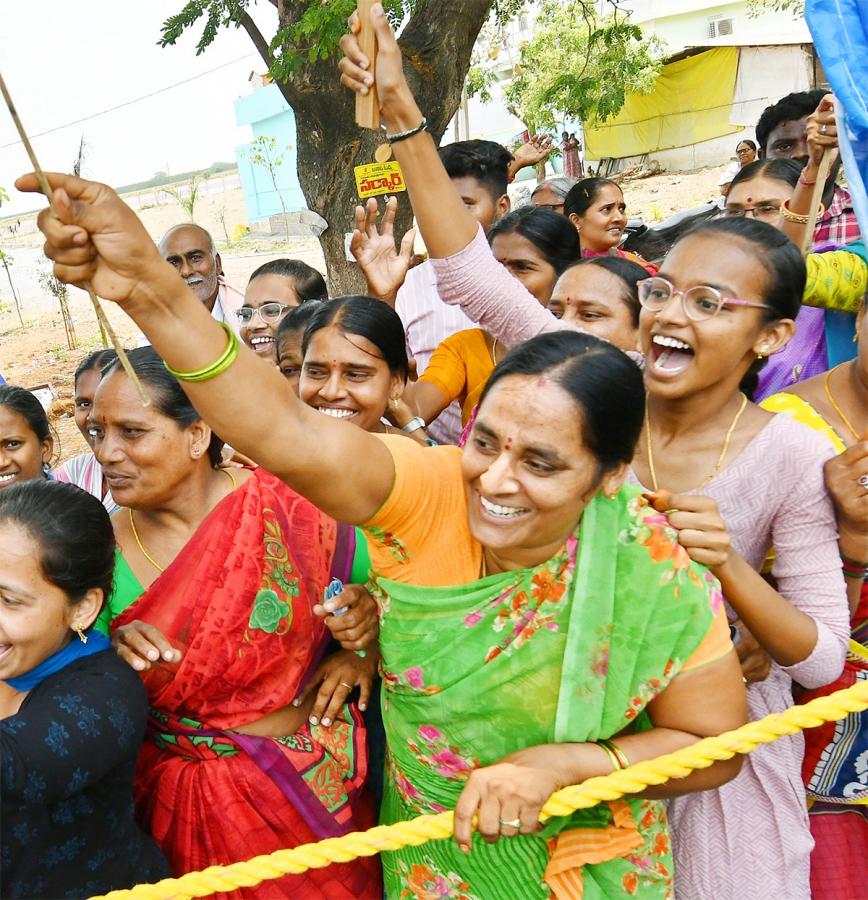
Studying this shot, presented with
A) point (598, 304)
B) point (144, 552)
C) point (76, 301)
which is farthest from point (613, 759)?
point (76, 301)

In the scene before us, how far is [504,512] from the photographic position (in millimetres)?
1615

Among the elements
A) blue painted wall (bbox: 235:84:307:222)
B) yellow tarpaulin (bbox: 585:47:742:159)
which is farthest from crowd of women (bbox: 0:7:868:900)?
blue painted wall (bbox: 235:84:307:222)

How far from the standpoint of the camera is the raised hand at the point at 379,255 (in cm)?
319

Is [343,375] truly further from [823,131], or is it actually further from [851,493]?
[823,131]

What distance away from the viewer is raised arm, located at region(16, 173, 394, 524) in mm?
1235

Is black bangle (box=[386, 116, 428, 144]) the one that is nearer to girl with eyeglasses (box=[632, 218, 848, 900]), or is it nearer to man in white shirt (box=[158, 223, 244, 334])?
girl with eyeglasses (box=[632, 218, 848, 900])

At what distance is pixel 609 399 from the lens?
1.64 metres

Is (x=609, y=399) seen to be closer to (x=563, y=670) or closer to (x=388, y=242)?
(x=563, y=670)

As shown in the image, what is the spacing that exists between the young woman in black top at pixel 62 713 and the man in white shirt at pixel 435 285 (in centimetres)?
163

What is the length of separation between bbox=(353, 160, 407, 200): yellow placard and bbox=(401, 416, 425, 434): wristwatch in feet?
4.87

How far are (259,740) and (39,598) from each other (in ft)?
2.01

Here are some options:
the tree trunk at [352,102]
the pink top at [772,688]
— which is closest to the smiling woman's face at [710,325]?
the pink top at [772,688]

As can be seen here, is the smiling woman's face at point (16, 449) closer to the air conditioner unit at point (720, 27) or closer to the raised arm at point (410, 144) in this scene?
the raised arm at point (410, 144)

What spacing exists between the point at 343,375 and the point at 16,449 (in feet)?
4.01
